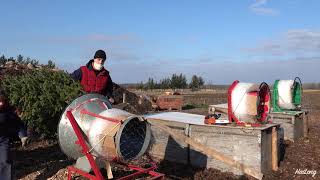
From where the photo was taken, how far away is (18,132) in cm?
672

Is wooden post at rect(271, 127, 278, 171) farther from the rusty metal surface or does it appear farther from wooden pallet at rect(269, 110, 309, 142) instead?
the rusty metal surface

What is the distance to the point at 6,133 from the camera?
21.6 feet

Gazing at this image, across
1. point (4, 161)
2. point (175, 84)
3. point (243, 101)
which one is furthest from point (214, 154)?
point (175, 84)

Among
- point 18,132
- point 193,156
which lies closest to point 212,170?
point 193,156

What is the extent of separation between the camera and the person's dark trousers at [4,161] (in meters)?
6.54

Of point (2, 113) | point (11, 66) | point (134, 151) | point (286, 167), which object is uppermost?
point (11, 66)

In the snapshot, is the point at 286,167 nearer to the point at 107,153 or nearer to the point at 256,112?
the point at 256,112

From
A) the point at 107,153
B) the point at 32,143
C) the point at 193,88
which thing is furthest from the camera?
the point at 193,88

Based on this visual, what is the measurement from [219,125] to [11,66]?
866 cm

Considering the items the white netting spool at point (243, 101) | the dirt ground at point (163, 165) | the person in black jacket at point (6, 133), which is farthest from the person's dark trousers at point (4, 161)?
the white netting spool at point (243, 101)

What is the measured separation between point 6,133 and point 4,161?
0.44 m

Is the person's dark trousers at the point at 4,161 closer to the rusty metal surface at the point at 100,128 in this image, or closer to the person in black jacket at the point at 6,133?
the person in black jacket at the point at 6,133

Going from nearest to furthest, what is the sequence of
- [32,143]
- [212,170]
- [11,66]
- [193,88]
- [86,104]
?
1. [86,104]
2. [212,170]
3. [32,143]
4. [11,66]
5. [193,88]

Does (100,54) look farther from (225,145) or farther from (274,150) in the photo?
(274,150)
